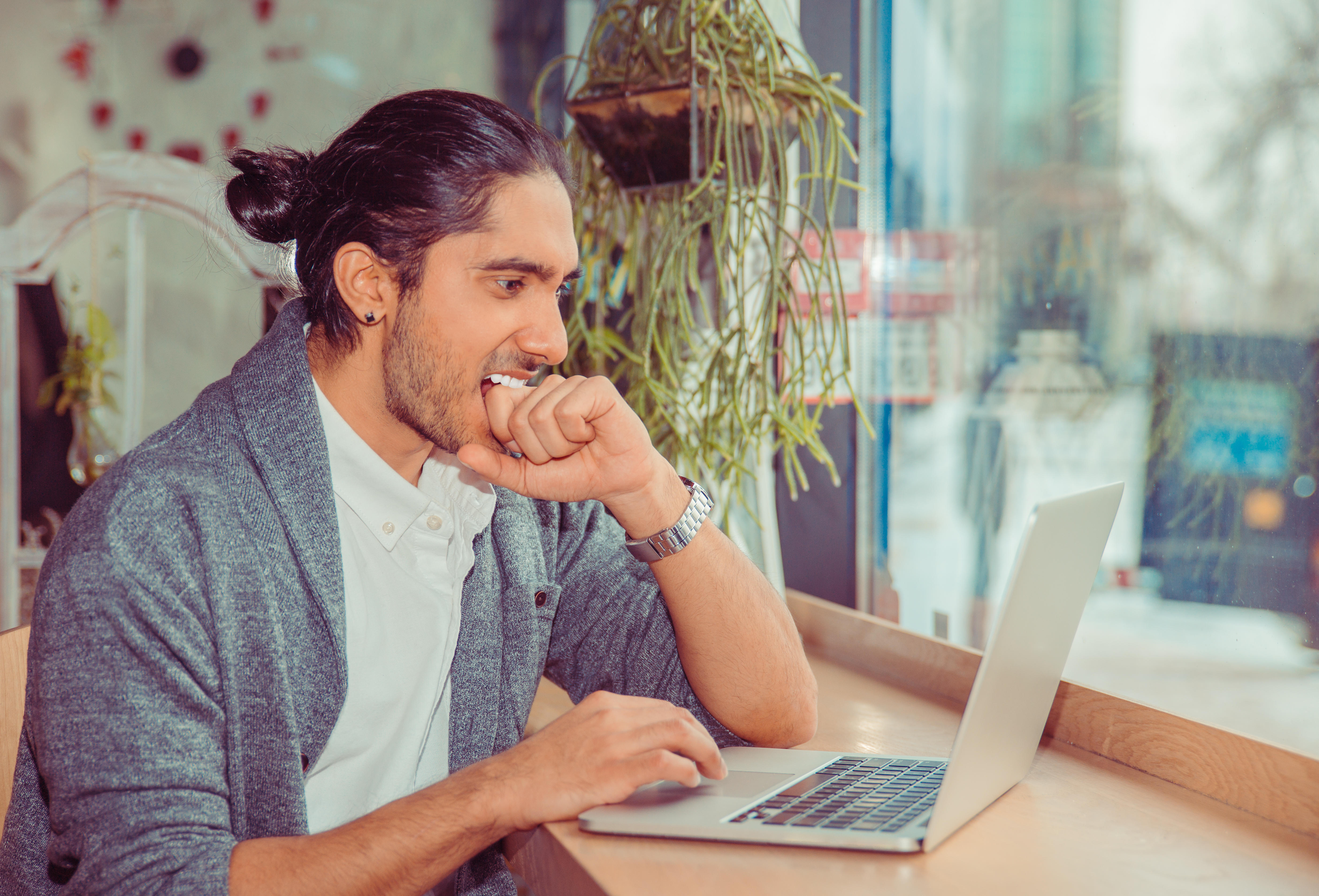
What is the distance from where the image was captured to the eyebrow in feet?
3.60

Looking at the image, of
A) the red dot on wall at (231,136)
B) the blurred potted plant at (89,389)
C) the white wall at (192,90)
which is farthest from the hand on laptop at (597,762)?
the red dot on wall at (231,136)

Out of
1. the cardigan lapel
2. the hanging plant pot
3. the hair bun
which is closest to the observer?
the cardigan lapel

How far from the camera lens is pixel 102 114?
252 centimetres

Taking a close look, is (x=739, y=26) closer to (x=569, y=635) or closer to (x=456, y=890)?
(x=569, y=635)

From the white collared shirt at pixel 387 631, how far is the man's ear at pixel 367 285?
0.10m

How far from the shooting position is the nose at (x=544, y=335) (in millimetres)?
1109

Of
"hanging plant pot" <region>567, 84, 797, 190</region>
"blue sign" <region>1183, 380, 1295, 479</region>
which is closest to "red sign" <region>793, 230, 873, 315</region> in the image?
"hanging plant pot" <region>567, 84, 797, 190</region>

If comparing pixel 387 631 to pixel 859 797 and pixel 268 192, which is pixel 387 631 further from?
pixel 268 192

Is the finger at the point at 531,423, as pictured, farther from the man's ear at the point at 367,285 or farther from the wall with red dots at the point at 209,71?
the wall with red dots at the point at 209,71

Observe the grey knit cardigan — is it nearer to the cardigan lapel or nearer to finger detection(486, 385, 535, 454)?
the cardigan lapel

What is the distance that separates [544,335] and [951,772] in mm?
628

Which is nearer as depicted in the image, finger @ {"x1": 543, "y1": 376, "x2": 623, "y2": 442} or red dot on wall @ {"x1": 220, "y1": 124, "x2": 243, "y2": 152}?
finger @ {"x1": 543, "y1": 376, "x2": 623, "y2": 442}

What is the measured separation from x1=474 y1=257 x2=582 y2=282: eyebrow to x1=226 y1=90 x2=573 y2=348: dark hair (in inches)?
1.7

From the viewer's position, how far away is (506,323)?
110cm
